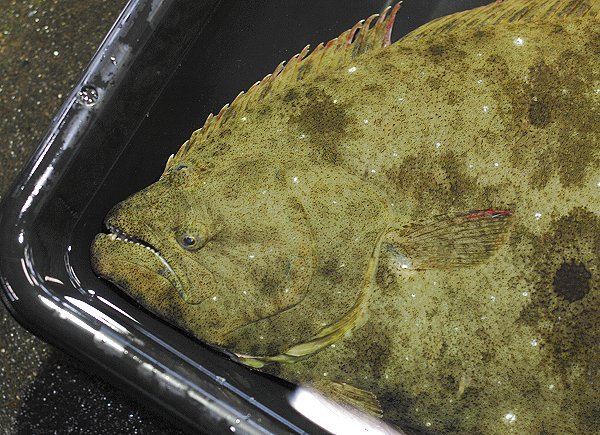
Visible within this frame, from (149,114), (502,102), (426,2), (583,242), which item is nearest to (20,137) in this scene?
(149,114)

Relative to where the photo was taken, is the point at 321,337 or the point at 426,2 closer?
the point at 321,337

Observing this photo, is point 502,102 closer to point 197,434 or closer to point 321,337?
point 321,337

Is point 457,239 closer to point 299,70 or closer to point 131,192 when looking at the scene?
point 299,70

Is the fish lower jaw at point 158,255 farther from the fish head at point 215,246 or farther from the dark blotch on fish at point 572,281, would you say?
the dark blotch on fish at point 572,281

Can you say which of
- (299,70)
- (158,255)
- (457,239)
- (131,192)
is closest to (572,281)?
(457,239)

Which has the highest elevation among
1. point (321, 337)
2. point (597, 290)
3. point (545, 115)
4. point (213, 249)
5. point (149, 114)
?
point (149, 114)

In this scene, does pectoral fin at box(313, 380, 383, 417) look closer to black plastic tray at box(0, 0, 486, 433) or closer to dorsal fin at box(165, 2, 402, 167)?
black plastic tray at box(0, 0, 486, 433)

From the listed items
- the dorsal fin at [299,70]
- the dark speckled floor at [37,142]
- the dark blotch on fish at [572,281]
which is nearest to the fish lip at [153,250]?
the dorsal fin at [299,70]

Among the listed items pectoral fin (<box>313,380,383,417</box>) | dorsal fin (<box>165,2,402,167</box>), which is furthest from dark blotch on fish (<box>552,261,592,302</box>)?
dorsal fin (<box>165,2,402,167</box>)
